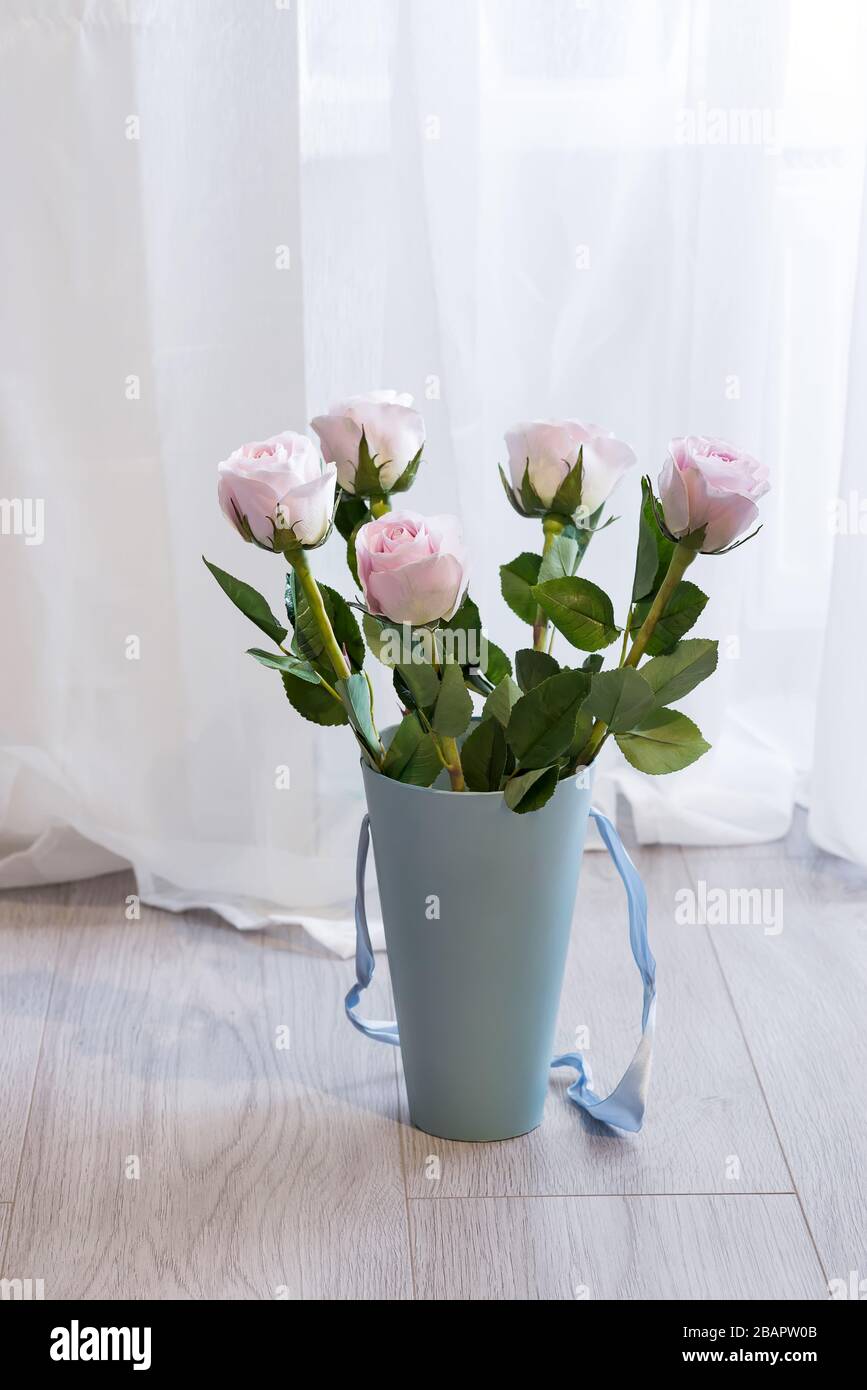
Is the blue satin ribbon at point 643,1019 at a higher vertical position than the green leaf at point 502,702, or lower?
lower

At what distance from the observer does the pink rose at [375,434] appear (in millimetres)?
923

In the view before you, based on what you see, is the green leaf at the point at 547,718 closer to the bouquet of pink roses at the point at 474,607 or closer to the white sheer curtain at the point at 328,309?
the bouquet of pink roses at the point at 474,607

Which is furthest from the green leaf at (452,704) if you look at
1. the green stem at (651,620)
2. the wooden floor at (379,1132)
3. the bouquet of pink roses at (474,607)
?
the wooden floor at (379,1132)

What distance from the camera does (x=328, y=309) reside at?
3.94 feet

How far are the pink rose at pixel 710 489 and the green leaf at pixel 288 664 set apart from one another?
0.81 feet

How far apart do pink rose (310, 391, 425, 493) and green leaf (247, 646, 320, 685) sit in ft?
0.40

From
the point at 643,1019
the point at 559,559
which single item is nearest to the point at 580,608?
the point at 559,559

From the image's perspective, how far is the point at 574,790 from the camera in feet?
3.15

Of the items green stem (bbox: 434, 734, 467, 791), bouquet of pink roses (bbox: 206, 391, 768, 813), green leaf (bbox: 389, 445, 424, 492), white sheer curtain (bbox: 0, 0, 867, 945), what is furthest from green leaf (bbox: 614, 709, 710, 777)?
white sheer curtain (bbox: 0, 0, 867, 945)

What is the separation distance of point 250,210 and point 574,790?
0.57 metres

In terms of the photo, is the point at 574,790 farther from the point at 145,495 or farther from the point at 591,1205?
the point at 145,495

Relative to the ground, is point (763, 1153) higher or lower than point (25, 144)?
lower

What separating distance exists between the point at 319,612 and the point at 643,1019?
39 cm
